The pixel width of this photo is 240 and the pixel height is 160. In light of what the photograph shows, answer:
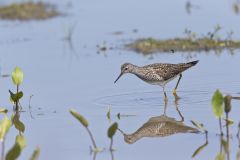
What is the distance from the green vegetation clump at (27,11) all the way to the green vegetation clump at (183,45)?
412cm

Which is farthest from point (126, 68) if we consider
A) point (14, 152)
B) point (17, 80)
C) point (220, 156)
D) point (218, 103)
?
point (14, 152)

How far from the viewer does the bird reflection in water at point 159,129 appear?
965 centimetres

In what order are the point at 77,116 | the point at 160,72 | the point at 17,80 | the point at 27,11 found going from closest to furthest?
1. the point at 77,116
2. the point at 17,80
3. the point at 160,72
4. the point at 27,11

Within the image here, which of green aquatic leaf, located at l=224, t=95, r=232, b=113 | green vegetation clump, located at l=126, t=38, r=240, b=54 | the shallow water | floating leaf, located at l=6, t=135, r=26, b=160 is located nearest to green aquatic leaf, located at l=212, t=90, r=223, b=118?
green aquatic leaf, located at l=224, t=95, r=232, b=113

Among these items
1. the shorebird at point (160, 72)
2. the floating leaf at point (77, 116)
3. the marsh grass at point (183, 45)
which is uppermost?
the marsh grass at point (183, 45)

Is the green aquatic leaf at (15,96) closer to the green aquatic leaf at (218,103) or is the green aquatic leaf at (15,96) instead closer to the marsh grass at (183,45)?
the green aquatic leaf at (218,103)

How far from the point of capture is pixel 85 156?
8820 millimetres

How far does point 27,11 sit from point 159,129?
33.8ft

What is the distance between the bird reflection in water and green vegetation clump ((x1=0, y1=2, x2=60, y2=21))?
9.24 metres

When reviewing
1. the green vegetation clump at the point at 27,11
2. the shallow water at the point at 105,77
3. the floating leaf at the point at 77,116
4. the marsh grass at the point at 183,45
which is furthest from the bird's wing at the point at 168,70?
the green vegetation clump at the point at 27,11

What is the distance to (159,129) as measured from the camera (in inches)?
394

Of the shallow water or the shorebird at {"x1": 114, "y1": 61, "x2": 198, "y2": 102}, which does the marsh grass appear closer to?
the shallow water

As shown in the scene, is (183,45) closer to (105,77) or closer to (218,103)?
(105,77)

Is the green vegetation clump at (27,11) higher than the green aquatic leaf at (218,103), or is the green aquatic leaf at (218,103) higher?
the green vegetation clump at (27,11)
